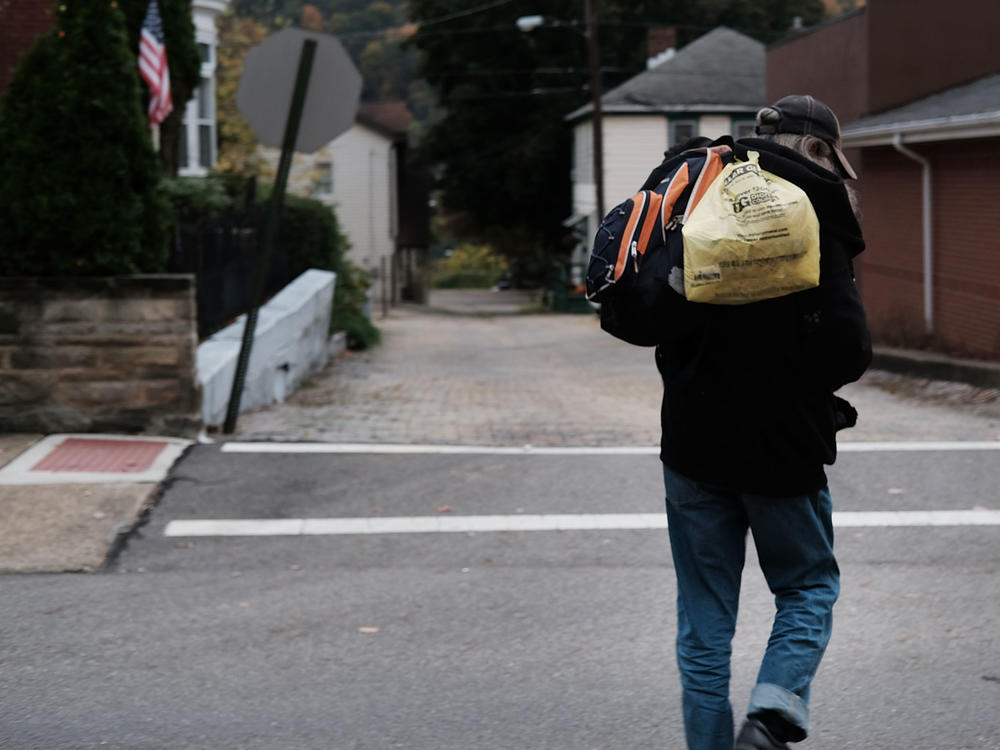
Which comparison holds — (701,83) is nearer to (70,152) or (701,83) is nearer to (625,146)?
(625,146)

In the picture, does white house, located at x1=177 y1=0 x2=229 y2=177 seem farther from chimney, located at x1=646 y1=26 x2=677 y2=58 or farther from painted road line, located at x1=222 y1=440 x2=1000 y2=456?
chimney, located at x1=646 y1=26 x2=677 y2=58

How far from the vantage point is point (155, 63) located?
13.8 m

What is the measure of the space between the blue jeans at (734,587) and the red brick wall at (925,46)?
638 inches

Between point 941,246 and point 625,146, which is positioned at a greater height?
point 625,146

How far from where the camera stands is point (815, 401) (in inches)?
131

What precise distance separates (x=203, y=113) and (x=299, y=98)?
16983mm

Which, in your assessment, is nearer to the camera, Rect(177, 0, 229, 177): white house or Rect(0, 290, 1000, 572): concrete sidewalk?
Rect(0, 290, 1000, 572): concrete sidewalk

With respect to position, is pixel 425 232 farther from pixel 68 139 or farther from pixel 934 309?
pixel 68 139

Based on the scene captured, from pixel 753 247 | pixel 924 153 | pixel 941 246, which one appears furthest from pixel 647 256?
pixel 924 153

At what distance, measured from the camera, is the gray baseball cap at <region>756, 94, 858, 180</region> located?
11.1ft

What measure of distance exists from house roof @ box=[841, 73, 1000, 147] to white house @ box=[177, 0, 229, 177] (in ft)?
34.6

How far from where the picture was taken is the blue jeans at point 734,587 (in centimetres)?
333

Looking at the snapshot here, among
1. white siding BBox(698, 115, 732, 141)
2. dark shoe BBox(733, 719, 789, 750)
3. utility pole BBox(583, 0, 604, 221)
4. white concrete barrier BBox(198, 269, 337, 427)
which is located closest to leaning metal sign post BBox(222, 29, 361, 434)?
white concrete barrier BBox(198, 269, 337, 427)

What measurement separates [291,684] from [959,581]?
2.87 metres
